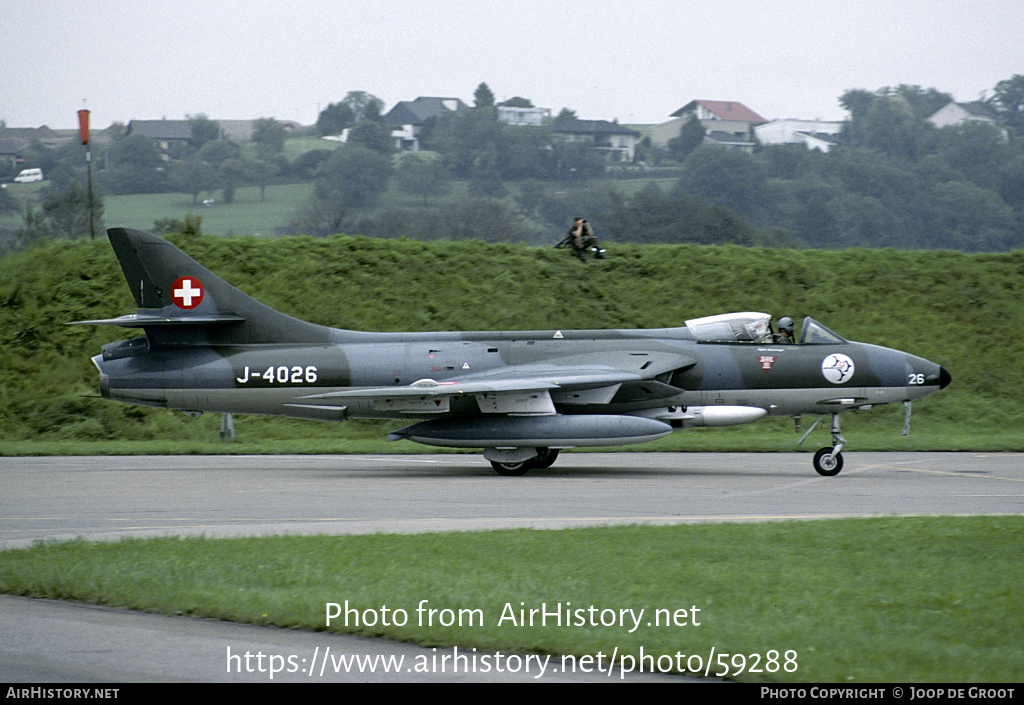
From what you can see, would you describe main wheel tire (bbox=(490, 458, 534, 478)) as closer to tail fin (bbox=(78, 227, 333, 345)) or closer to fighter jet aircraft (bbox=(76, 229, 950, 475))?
fighter jet aircraft (bbox=(76, 229, 950, 475))

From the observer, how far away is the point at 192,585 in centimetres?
855

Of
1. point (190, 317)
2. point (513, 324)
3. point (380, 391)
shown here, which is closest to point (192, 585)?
point (380, 391)

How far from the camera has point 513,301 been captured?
3027 centimetres

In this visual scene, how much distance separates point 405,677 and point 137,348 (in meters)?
14.0

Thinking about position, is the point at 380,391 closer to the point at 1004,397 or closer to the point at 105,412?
the point at 105,412

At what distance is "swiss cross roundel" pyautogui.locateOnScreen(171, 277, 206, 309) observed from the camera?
18.7 metres

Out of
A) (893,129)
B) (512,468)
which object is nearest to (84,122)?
(512,468)

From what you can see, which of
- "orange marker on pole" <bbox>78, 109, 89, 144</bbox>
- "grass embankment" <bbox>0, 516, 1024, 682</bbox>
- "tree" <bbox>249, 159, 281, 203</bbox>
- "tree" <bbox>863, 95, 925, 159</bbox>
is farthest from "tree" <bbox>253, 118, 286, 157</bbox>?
"grass embankment" <bbox>0, 516, 1024, 682</bbox>

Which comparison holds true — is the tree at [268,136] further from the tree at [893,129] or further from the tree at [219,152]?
the tree at [893,129]

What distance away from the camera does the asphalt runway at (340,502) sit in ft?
22.3

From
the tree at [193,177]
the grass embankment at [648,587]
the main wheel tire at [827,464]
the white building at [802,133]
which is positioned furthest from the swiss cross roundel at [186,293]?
the white building at [802,133]

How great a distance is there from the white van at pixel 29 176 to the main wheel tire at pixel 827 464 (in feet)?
233

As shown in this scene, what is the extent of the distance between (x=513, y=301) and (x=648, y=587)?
72.7 ft

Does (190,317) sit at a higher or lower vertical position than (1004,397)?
higher
